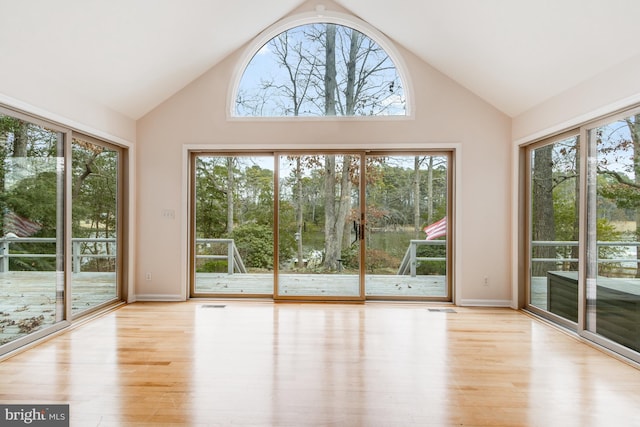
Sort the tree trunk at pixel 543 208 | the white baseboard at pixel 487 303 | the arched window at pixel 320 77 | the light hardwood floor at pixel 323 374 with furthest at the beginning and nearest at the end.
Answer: the arched window at pixel 320 77 → the white baseboard at pixel 487 303 → the tree trunk at pixel 543 208 → the light hardwood floor at pixel 323 374

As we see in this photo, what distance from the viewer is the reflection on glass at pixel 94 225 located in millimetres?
3850

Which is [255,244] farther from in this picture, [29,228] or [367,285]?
[29,228]

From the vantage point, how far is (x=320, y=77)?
4.79 m

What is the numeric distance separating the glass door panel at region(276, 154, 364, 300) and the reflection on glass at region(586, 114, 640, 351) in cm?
254

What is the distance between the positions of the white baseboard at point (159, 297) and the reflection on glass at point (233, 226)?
24 cm

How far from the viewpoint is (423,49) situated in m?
4.34

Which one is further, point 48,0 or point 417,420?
point 48,0

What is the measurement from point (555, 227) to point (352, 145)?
8.46ft

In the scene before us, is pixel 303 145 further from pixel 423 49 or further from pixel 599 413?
pixel 599 413

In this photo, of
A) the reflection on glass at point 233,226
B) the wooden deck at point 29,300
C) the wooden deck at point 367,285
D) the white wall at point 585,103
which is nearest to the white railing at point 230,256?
the reflection on glass at point 233,226

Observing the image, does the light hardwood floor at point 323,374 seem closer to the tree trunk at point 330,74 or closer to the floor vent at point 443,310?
the floor vent at point 443,310

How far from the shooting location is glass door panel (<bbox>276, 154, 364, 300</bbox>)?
4750 millimetres

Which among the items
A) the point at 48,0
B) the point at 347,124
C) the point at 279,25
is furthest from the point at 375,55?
the point at 48,0

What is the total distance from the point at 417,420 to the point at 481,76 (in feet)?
12.5
